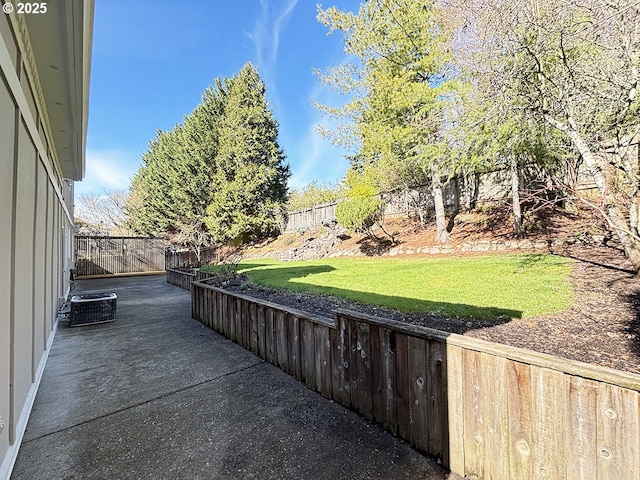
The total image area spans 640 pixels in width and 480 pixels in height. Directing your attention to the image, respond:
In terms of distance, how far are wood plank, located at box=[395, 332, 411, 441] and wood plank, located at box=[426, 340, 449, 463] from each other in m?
0.17

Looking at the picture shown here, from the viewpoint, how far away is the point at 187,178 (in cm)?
2092

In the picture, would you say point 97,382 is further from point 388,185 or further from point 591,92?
point 388,185

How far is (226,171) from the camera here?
20438 millimetres

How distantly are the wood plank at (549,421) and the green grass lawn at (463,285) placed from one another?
96.8 inches

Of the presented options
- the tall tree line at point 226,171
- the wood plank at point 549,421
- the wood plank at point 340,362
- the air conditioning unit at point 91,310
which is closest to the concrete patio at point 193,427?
the wood plank at point 340,362

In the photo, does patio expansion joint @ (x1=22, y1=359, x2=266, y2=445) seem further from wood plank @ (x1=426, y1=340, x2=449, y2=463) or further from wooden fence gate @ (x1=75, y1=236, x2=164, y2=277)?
wooden fence gate @ (x1=75, y1=236, x2=164, y2=277)

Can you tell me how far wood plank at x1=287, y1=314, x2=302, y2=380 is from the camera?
10.3 feet

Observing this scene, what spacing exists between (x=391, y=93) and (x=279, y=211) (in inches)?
481

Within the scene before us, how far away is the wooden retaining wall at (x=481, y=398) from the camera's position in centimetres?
130

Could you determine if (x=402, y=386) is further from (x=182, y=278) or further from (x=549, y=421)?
(x=182, y=278)

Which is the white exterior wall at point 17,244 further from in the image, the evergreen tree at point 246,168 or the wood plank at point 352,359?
the evergreen tree at point 246,168

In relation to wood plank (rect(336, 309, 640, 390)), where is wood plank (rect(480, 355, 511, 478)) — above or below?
below

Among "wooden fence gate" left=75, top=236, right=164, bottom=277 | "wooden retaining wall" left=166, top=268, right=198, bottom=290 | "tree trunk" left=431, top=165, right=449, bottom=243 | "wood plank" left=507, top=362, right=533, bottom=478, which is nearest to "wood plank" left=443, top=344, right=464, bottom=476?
"wood plank" left=507, top=362, right=533, bottom=478

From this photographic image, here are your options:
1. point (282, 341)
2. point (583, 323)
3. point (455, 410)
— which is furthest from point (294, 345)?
point (583, 323)
